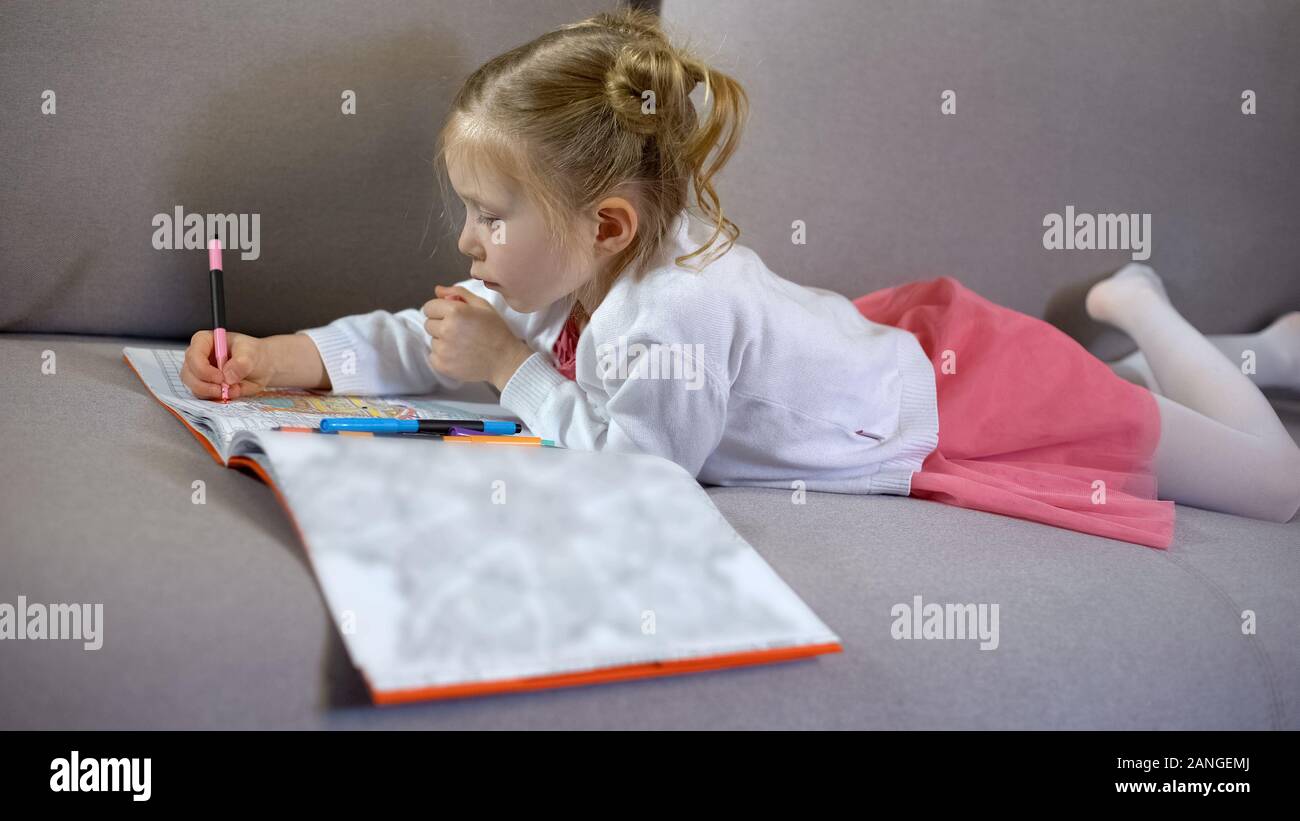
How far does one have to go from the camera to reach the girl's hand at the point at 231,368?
1.05 meters

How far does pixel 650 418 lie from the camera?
38.2 inches

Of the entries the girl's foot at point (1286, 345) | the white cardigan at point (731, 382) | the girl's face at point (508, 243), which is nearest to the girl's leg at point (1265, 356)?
the girl's foot at point (1286, 345)

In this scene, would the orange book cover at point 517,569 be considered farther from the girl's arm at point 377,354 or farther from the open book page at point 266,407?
the girl's arm at point 377,354

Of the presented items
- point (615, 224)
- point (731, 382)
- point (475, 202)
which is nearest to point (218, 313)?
point (475, 202)

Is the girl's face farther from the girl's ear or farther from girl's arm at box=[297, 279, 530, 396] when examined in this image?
girl's arm at box=[297, 279, 530, 396]

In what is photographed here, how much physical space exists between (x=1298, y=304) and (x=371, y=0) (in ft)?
4.26

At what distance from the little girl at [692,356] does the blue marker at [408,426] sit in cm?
6

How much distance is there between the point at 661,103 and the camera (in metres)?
0.99

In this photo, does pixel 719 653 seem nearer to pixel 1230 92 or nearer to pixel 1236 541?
pixel 1236 541

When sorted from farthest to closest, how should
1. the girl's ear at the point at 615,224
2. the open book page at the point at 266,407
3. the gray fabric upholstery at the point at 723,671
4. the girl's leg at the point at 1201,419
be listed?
the girl's leg at the point at 1201,419 < the girl's ear at the point at 615,224 < the open book page at the point at 266,407 < the gray fabric upholstery at the point at 723,671

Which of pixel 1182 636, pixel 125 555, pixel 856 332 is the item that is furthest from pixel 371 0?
pixel 1182 636

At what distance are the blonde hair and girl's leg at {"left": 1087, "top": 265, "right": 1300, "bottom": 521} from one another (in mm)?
553

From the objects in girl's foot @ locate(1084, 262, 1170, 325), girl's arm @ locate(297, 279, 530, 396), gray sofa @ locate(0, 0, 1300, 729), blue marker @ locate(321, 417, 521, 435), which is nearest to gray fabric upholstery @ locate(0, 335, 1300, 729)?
gray sofa @ locate(0, 0, 1300, 729)

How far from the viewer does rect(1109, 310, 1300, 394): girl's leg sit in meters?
1.44
